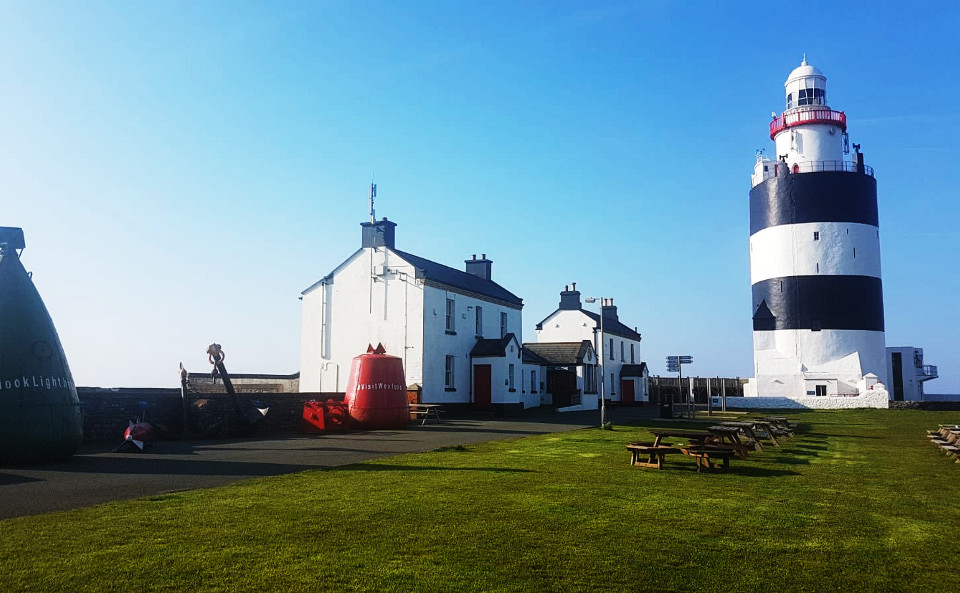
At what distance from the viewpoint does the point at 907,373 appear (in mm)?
50531

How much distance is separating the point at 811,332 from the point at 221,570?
146 ft

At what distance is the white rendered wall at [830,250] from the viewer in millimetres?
43750

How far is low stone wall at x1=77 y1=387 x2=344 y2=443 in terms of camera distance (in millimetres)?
19344

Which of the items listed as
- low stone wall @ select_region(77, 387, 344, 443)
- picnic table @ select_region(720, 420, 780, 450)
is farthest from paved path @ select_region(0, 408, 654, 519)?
picnic table @ select_region(720, 420, 780, 450)

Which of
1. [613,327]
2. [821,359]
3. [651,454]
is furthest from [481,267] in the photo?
[651,454]

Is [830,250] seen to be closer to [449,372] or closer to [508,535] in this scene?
→ [449,372]

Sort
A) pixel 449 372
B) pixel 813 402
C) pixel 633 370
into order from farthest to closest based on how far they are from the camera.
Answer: pixel 633 370 → pixel 813 402 → pixel 449 372

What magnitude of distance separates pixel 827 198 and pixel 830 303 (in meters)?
6.54

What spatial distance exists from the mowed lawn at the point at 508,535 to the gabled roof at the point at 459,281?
22.3m

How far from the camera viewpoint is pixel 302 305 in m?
36.4

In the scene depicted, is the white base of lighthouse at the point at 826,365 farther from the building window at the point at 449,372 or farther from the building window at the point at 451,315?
the building window at the point at 451,315

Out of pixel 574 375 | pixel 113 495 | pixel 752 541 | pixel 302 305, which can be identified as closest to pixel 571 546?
pixel 752 541

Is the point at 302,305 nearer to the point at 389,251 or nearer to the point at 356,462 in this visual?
the point at 389,251

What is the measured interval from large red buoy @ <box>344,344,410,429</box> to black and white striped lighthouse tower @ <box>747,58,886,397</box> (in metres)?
29.1
